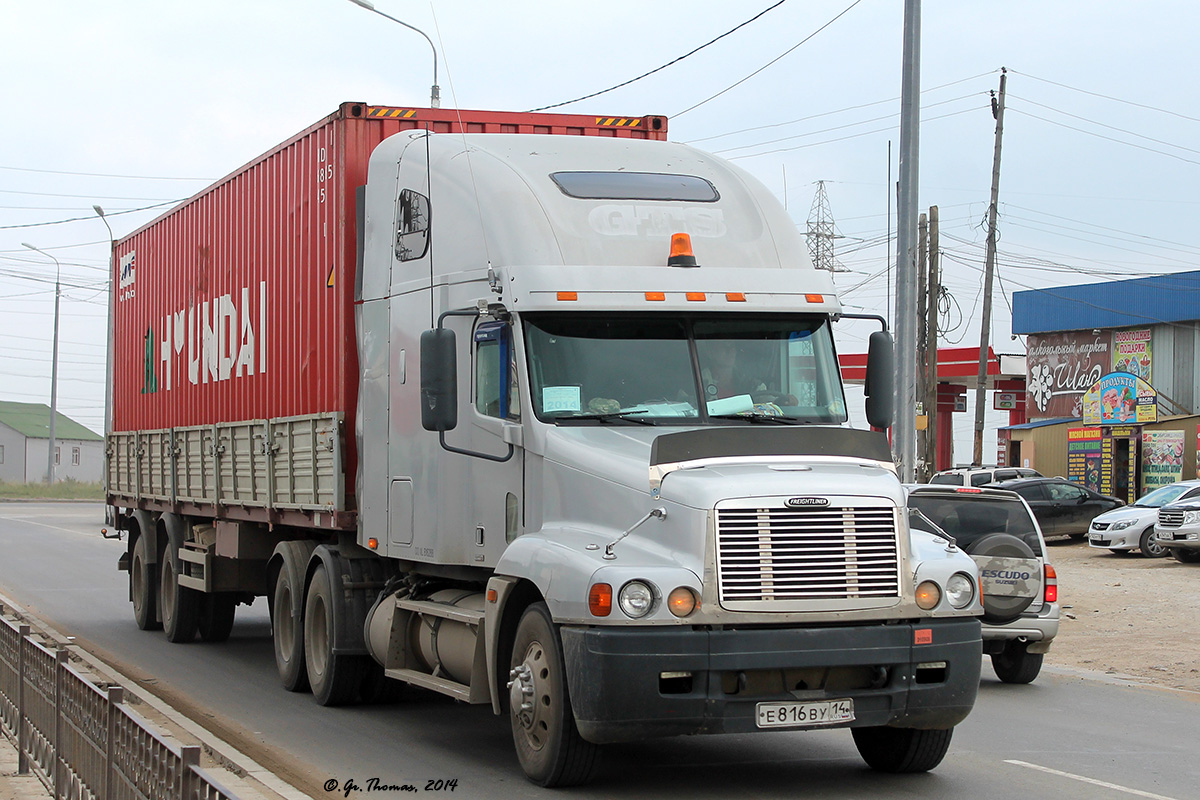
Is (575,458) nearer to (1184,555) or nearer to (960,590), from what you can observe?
(960,590)

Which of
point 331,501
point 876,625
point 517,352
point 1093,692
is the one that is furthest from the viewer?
point 1093,692

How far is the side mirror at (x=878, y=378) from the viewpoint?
30.8 feet

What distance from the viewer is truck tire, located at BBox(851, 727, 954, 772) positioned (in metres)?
8.63

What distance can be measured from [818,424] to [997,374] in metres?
49.0

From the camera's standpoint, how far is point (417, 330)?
33.9ft

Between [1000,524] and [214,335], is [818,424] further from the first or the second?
[214,335]

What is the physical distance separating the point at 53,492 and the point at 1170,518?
203 feet

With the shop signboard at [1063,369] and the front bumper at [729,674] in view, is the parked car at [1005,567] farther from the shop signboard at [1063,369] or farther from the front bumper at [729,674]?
the shop signboard at [1063,369]

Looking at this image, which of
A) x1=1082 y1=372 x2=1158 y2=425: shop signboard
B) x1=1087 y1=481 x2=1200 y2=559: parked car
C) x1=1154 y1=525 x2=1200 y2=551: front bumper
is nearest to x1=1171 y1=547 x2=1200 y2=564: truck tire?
x1=1154 y1=525 x2=1200 y2=551: front bumper

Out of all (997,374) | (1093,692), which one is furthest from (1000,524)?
(997,374)

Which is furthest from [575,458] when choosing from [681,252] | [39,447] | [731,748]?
[39,447]

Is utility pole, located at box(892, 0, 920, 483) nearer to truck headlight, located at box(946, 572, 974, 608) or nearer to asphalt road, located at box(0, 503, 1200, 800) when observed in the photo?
asphalt road, located at box(0, 503, 1200, 800)

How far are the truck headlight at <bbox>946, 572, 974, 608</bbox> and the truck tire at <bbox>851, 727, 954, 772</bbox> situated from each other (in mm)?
863

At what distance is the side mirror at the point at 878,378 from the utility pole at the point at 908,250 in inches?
283
